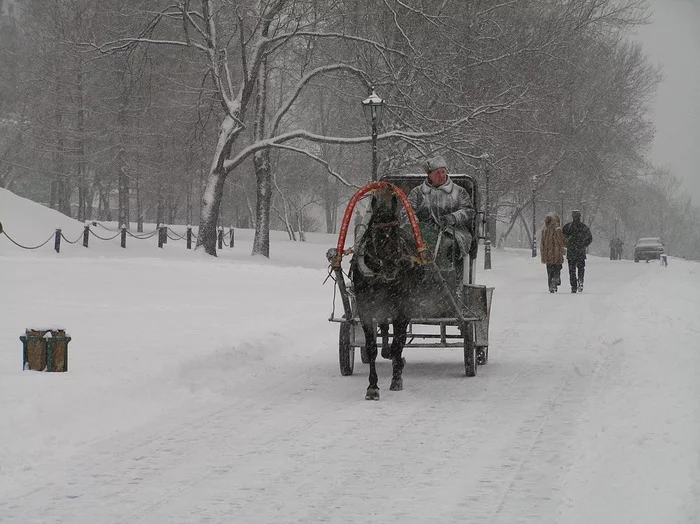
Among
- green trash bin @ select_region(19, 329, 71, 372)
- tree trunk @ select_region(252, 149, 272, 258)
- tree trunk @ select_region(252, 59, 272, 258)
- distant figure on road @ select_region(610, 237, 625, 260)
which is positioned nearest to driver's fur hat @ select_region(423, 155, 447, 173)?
green trash bin @ select_region(19, 329, 71, 372)

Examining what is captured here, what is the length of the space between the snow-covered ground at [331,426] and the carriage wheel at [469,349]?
0.16m

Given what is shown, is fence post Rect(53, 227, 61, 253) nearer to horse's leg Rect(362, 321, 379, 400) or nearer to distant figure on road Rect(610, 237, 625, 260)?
horse's leg Rect(362, 321, 379, 400)

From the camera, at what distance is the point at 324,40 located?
41.5m

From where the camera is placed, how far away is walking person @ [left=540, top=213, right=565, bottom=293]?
2772cm

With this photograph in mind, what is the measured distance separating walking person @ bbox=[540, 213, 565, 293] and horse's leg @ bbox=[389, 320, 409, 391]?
54.4 ft

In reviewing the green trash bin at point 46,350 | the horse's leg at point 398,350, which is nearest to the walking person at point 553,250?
the horse's leg at point 398,350

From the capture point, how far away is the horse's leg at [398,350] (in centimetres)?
1141

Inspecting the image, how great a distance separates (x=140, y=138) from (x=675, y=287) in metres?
31.1

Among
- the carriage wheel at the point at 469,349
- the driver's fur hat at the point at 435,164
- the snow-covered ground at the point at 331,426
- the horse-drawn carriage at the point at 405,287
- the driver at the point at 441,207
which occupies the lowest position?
the snow-covered ground at the point at 331,426

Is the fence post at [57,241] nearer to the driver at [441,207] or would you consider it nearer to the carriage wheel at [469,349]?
the driver at [441,207]

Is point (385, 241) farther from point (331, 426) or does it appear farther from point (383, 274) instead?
point (331, 426)

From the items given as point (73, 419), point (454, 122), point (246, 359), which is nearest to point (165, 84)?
point (454, 122)

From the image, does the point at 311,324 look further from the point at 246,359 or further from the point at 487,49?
the point at 487,49

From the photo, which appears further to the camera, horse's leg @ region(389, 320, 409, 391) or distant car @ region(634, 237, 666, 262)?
distant car @ region(634, 237, 666, 262)
